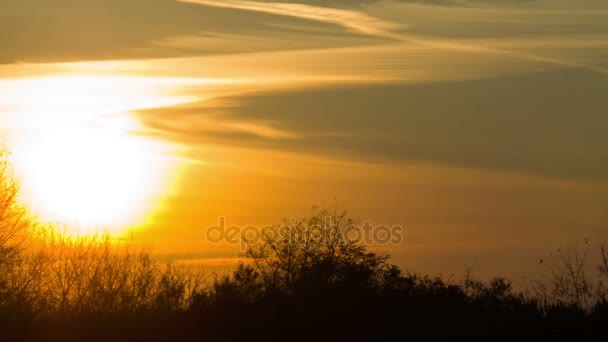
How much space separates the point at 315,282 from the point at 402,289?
3082 mm

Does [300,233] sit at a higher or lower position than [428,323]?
higher

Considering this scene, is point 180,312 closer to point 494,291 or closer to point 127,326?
point 127,326

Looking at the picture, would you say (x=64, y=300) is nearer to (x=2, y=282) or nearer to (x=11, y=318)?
(x=2, y=282)

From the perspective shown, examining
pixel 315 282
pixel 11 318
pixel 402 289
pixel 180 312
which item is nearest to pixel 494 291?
pixel 402 289

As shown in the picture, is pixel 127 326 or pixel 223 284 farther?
pixel 223 284

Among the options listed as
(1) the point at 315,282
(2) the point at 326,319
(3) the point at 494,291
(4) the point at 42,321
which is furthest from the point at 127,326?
(3) the point at 494,291

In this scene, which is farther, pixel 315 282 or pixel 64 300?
pixel 64 300

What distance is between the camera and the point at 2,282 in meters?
36.8

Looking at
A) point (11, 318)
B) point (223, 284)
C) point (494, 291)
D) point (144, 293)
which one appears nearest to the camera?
point (11, 318)

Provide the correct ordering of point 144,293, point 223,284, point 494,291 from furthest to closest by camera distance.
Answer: point 144,293 < point 494,291 < point 223,284

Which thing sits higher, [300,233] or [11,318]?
[300,233]

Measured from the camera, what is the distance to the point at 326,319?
1082 inches

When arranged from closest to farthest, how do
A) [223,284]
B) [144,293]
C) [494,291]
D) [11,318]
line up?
[11,318], [223,284], [494,291], [144,293]

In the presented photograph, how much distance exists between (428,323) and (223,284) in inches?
283
